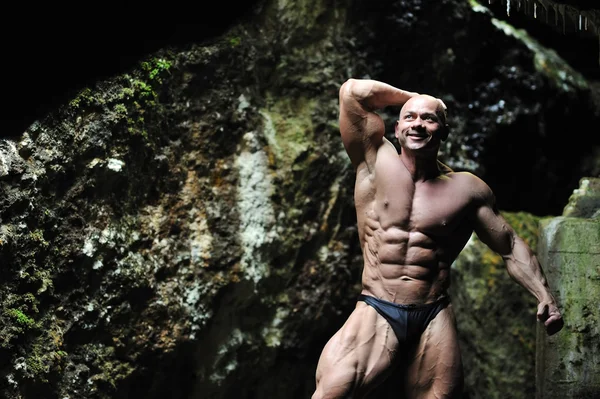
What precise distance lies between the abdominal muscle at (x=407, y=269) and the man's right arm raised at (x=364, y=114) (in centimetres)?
35

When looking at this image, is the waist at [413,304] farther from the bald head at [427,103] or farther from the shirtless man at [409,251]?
the bald head at [427,103]

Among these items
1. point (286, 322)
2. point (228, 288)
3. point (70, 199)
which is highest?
point (70, 199)

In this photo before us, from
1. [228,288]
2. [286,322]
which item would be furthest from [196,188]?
[286,322]

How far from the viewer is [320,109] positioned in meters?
4.21

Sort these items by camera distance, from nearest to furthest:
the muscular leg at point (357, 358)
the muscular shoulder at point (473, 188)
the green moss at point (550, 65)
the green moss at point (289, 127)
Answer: the muscular leg at point (357, 358) → the muscular shoulder at point (473, 188) → the green moss at point (289, 127) → the green moss at point (550, 65)

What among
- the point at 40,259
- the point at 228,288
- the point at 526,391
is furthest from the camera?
the point at 526,391

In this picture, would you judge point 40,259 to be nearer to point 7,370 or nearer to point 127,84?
point 7,370

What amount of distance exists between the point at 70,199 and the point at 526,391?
2700mm

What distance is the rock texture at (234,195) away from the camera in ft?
10.7

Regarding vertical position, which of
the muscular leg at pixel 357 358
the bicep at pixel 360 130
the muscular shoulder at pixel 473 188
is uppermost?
the bicep at pixel 360 130

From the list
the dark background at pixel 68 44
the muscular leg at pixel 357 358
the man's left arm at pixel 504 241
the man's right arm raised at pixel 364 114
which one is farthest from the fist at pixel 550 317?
the dark background at pixel 68 44

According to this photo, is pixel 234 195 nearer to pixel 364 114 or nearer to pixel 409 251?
pixel 364 114

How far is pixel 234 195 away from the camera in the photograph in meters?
3.91

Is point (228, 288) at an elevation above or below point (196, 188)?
below
